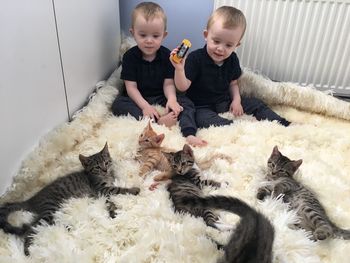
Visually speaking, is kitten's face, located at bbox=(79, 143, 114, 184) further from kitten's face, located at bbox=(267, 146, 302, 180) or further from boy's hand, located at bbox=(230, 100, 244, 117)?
boy's hand, located at bbox=(230, 100, 244, 117)

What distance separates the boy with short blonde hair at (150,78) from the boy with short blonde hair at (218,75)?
84 mm

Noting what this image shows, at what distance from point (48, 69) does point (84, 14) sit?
39cm

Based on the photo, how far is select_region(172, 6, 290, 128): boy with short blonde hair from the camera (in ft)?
5.49

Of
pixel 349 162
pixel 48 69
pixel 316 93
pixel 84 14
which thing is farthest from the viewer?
pixel 316 93

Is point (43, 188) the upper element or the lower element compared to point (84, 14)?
lower

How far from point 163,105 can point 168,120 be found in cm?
16

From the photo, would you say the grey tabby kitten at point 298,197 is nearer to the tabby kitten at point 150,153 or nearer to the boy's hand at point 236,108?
the tabby kitten at point 150,153

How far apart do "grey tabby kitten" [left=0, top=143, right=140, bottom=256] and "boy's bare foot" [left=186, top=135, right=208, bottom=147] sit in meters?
0.38

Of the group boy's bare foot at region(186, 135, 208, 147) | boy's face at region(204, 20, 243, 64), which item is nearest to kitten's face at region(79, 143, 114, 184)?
boy's bare foot at region(186, 135, 208, 147)

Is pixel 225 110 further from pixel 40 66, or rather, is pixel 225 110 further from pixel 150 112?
pixel 40 66

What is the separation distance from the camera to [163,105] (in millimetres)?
1846

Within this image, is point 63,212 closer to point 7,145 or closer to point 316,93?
point 7,145

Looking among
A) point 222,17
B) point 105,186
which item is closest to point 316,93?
point 222,17

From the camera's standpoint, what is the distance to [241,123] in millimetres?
1701
